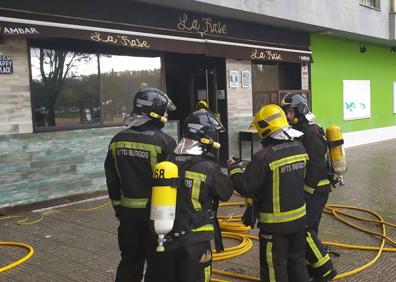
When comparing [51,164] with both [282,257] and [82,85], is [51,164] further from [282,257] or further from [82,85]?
[282,257]

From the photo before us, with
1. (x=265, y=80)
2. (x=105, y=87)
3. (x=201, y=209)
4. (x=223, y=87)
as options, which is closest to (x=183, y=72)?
(x=223, y=87)

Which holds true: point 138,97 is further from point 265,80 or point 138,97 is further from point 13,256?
point 265,80

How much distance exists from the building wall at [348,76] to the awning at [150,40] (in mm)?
1331

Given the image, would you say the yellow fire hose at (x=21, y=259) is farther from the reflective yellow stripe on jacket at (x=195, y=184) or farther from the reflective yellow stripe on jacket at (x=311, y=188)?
the reflective yellow stripe on jacket at (x=311, y=188)

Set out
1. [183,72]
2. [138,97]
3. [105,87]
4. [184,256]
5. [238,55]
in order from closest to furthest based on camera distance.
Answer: [184,256], [138,97], [105,87], [238,55], [183,72]

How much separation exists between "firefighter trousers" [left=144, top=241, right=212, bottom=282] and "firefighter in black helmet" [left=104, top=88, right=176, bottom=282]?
0.41 metres

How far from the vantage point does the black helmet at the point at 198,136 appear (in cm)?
330

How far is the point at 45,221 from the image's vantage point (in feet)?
22.1

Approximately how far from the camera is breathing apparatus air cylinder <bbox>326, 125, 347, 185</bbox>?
4.91 m

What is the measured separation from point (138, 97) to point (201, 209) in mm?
1183

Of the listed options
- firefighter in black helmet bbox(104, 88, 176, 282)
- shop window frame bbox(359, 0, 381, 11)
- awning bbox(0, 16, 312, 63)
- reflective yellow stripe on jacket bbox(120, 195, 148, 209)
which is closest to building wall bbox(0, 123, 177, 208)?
awning bbox(0, 16, 312, 63)

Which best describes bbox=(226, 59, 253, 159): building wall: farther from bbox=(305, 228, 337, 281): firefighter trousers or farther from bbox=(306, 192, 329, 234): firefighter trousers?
bbox=(305, 228, 337, 281): firefighter trousers

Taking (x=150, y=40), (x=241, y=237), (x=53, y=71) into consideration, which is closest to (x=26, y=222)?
(x=53, y=71)

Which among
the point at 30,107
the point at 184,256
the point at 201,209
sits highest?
the point at 30,107
